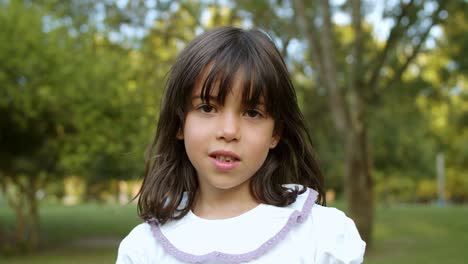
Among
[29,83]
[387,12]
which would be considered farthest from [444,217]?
[29,83]

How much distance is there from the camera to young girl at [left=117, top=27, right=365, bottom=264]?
5.32 ft

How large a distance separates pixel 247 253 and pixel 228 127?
342mm

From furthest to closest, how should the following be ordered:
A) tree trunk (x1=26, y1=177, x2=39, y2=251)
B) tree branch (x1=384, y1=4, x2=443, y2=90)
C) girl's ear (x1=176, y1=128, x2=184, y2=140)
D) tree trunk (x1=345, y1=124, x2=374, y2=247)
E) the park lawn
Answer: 1. tree trunk (x1=26, y1=177, x2=39, y2=251)
2. the park lawn
3. tree trunk (x1=345, y1=124, x2=374, y2=247)
4. tree branch (x1=384, y1=4, x2=443, y2=90)
5. girl's ear (x1=176, y1=128, x2=184, y2=140)

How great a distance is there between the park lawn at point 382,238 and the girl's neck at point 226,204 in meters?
9.63

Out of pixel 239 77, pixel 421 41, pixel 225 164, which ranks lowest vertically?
pixel 225 164

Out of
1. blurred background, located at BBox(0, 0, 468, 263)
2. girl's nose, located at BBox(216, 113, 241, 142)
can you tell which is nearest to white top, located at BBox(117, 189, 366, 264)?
girl's nose, located at BBox(216, 113, 241, 142)

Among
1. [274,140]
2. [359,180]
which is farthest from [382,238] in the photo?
[274,140]

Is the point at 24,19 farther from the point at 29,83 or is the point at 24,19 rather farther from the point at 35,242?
the point at 35,242

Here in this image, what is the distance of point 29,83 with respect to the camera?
1143cm

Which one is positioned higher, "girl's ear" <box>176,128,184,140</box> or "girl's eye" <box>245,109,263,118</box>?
"girl's eye" <box>245,109,263,118</box>

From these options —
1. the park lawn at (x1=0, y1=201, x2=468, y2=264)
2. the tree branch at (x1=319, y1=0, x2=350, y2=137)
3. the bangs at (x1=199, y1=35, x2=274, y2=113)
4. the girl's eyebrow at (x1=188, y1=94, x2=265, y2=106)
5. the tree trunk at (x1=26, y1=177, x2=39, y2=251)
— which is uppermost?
the tree branch at (x1=319, y1=0, x2=350, y2=137)

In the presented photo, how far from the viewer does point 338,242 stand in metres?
1.62

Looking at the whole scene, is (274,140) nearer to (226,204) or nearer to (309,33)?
(226,204)

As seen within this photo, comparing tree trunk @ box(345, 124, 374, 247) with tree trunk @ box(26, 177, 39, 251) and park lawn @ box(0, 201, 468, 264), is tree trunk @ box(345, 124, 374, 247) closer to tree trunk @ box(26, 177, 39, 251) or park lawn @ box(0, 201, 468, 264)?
park lawn @ box(0, 201, 468, 264)
